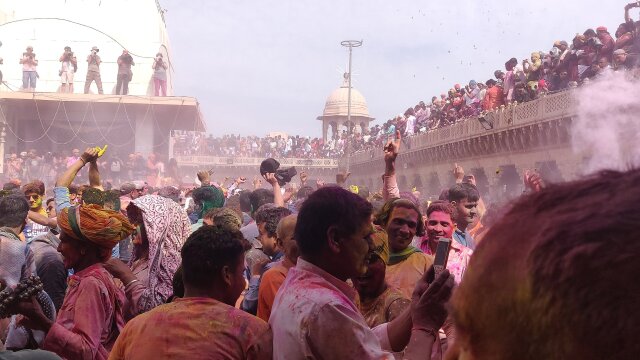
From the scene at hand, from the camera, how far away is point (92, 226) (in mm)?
3537

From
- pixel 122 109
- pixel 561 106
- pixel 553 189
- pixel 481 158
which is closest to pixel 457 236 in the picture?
pixel 553 189

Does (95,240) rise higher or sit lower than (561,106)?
lower

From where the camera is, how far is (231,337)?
255 centimetres

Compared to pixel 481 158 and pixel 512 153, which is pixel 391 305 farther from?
pixel 481 158

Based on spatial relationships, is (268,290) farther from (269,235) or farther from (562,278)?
(562,278)

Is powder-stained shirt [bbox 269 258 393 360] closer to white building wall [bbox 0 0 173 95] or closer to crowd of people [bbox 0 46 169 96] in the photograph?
crowd of people [bbox 0 46 169 96]

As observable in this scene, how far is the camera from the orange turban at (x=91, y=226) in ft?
11.6

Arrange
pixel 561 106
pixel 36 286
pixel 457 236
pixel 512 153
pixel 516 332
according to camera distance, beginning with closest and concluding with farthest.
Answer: pixel 516 332
pixel 36 286
pixel 457 236
pixel 561 106
pixel 512 153

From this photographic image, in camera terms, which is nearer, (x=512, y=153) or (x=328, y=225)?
(x=328, y=225)

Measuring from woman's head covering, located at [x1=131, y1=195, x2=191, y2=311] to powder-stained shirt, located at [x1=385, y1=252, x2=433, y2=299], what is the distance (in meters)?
1.22

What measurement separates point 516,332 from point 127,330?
6.70ft

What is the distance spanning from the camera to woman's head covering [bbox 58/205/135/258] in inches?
139

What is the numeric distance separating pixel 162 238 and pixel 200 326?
177cm

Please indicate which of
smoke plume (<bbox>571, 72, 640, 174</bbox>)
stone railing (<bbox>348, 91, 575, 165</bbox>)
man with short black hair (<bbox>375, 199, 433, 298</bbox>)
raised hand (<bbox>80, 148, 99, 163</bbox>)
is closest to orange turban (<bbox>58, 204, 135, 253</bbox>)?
man with short black hair (<bbox>375, 199, 433, 298</bbox>)
